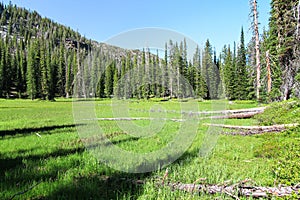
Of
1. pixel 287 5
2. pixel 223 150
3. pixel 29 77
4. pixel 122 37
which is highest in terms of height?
pixel 287 5

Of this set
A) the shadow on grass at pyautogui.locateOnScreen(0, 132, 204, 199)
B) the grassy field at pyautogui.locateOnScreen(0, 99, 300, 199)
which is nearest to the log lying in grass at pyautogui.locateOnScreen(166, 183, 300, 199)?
the grassy field at pyautogui.locateOnScreen(0, 99, 300, 199)

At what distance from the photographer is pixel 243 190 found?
4148 millimetres

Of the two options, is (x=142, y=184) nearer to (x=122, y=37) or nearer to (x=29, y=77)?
(x=122, y=37)

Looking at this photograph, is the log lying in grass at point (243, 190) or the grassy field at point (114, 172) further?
the grassy field at point (114, 172)

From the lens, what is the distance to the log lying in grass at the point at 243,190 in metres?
4.00

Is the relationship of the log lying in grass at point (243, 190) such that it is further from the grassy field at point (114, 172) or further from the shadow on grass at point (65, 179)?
the shadow on grass at point (65, 179)

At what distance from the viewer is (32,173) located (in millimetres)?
5129

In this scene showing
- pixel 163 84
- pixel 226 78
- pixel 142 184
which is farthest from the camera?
pixel 226 78

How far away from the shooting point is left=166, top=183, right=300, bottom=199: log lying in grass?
13.1 ft

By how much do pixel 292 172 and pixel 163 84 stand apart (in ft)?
28.3

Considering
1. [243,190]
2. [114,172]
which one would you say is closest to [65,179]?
[114,172]

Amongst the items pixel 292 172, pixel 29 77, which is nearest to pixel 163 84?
pixel 292 172

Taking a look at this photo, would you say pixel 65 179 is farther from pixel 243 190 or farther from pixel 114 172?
pixel 243 190

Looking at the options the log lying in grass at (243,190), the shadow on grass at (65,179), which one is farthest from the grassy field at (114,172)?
the log lying in grass at (243,190)
